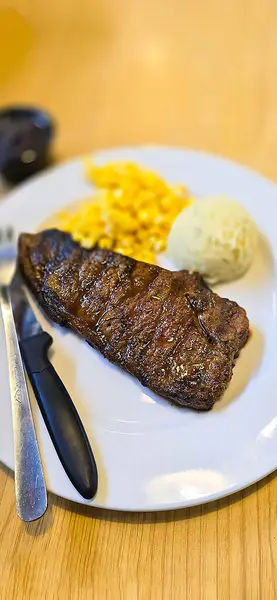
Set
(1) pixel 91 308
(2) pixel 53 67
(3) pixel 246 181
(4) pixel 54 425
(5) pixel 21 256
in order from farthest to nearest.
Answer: (2) pixel 53 67
(3) pixel 246 181
(5) pixel 21 256
(1) pixel 91 308
(4) pixel 54 425

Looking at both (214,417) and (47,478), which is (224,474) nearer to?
(214,417)

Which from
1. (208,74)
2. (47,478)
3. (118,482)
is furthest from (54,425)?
(208,74)

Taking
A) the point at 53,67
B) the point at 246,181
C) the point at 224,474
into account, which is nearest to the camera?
the point at 224,474

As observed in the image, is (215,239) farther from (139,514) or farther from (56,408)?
(139,514)

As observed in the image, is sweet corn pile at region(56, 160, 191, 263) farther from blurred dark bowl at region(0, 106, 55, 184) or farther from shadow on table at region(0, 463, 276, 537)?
shadow on table at region(0, 463, 276, 537)

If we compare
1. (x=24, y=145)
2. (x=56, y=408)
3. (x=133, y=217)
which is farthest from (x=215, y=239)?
(x=24, y=145)
